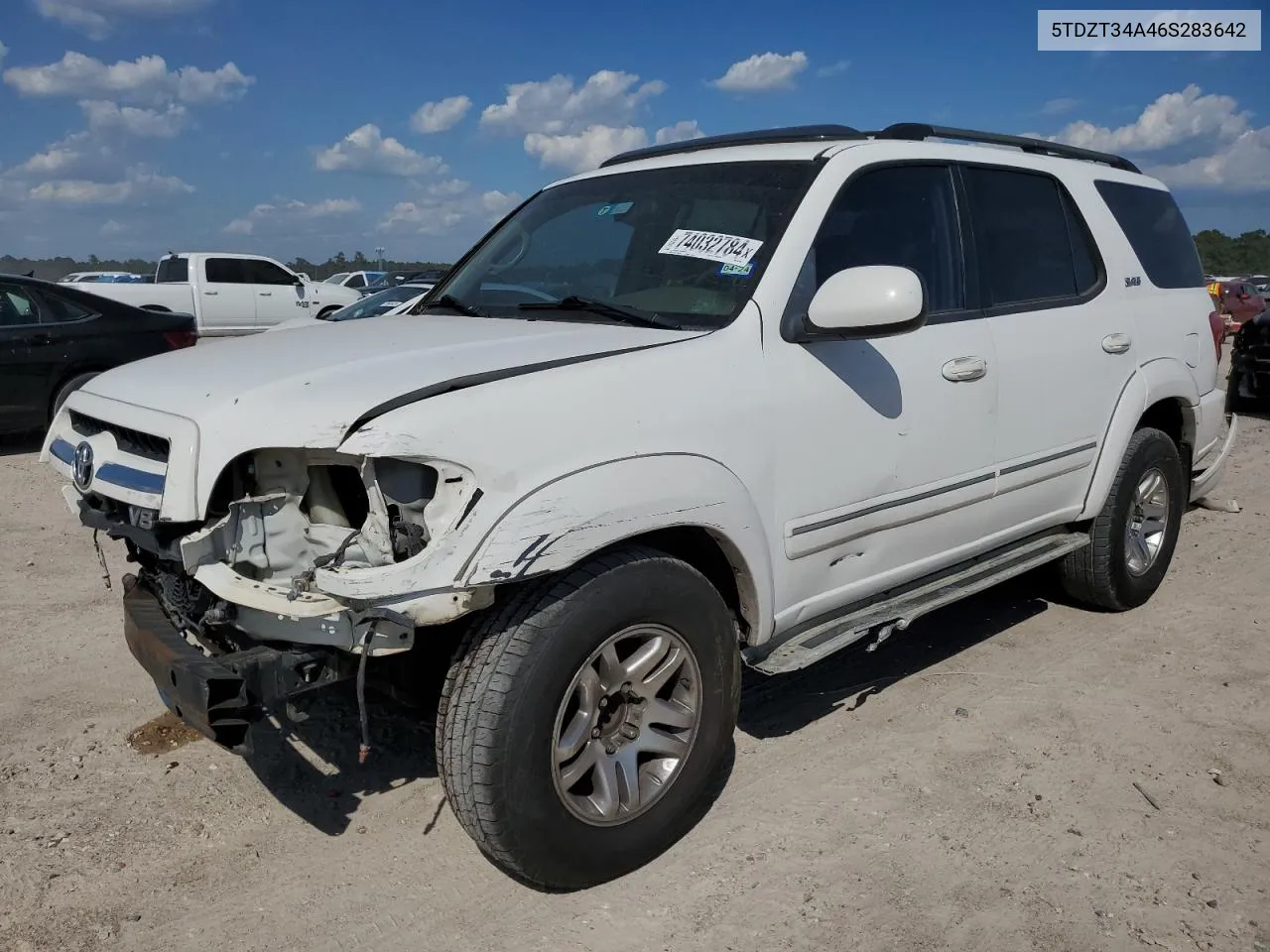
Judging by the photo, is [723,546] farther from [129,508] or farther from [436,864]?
[129,508]

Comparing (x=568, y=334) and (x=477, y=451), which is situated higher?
(x=568, y=334)

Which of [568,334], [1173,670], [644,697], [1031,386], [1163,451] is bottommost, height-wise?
[1173,670]

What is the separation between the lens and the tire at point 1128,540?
4.64 m

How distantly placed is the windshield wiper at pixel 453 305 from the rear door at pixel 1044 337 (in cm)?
187

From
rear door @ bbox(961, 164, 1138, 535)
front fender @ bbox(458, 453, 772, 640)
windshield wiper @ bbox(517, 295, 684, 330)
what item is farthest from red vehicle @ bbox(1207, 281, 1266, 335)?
front fender @ bbox(458, 453, 772, 640)

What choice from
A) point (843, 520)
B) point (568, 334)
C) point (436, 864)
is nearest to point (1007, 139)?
point (843, 520)

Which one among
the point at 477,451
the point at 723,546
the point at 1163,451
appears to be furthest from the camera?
the point at 1163,451

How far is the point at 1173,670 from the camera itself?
4328 millimetres

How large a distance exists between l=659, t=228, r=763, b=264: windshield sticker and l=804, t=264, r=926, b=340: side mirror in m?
0.30

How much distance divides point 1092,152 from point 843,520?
280 centimetres

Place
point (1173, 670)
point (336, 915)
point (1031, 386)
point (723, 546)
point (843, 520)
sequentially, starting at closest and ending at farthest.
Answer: point (336, 915) < point (723, 546) < point (843, 520) < point (1031, 386) < point (1173, 670)

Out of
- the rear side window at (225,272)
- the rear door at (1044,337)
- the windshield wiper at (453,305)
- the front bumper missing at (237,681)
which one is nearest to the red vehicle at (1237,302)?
the rear door at (1044,337)

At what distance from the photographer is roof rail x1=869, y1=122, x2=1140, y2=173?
3.85 m

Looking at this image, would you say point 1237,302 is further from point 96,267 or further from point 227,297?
point 96,267
